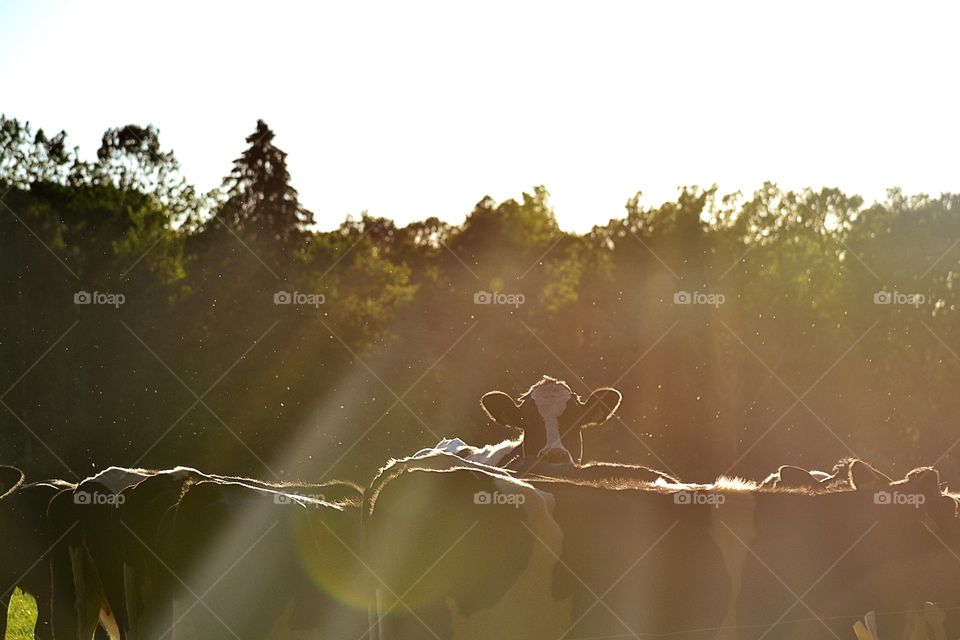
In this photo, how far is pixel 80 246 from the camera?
104 ft

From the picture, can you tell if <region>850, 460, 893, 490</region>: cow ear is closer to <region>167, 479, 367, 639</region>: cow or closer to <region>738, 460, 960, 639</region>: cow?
<region>738, 460, 960, 639</region>: cow

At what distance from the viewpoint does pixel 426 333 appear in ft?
105

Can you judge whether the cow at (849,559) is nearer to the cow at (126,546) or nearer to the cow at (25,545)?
the cow at (126,546)

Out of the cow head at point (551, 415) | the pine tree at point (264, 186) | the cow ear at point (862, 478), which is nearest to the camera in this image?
the cow ear at point (862, 478)

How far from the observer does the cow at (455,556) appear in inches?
266

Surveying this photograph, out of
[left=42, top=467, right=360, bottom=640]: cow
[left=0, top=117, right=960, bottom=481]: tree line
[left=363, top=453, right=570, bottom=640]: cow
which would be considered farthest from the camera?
[left=0, top=117, right=960, bottom=481]: tree line

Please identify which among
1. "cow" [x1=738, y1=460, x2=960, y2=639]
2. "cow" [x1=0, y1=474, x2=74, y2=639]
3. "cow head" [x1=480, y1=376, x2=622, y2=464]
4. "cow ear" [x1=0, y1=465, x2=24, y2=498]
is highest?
"cow head" [x1=480, y1=376, x2=622, y2=464]

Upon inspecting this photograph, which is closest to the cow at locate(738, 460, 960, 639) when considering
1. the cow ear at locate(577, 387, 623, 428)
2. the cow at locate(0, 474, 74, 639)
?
the cow ear at locate(577, 387, 623, 428)

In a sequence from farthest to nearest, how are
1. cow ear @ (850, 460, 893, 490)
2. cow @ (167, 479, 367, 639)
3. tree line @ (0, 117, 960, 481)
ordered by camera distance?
tree line @ (0, 117, 960, 481)
cow ear @ (850, 460, 893, 490)
cow @ (167, 479, 367, 639)

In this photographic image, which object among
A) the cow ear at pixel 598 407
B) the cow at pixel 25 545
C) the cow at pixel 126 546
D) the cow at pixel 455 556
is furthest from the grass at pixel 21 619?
the cow at pixel 455 556

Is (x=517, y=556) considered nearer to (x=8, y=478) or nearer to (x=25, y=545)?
(x=25, y=545)

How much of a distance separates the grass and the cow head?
514cm

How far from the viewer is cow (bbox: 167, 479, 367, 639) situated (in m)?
7.08

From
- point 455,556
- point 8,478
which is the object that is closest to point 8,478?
point 8,478
